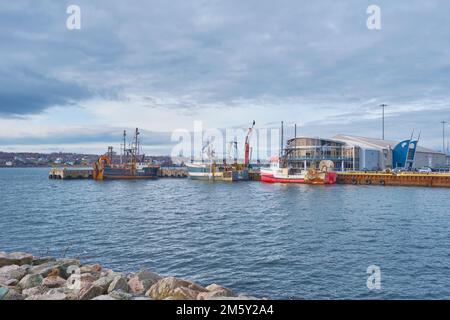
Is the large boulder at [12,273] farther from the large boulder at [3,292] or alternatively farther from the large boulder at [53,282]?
the large boulder at [3,292]

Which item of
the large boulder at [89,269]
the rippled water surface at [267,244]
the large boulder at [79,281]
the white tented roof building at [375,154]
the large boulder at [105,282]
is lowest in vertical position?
the rippled water surface at [267,244]

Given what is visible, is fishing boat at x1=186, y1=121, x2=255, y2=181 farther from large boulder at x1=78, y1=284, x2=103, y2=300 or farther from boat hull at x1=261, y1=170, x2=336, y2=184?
large boulder at x1=78, y1=284, x2=103, y2=300

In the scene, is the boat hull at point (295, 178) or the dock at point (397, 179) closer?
the dock at point (397, 179)

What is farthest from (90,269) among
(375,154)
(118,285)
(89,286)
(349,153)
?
(375,154)

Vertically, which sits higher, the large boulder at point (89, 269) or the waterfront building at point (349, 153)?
the waterfront building at point (349, 153)

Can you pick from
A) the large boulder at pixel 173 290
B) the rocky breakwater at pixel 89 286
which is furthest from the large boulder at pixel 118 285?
the large boulder at pixel 173 290

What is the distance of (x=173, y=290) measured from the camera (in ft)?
39.4

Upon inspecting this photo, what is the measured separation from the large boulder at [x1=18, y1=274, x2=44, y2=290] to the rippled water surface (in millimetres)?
6710

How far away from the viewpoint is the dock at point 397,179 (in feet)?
274

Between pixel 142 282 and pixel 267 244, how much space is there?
1342 centimetres

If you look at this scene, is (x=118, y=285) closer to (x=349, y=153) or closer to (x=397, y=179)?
(x=397, y=179)

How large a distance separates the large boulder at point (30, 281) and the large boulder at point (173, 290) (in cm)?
385

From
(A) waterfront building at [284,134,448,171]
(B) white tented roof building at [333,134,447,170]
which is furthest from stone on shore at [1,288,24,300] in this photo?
(B) white tented roof building at [333,134,447,170]
